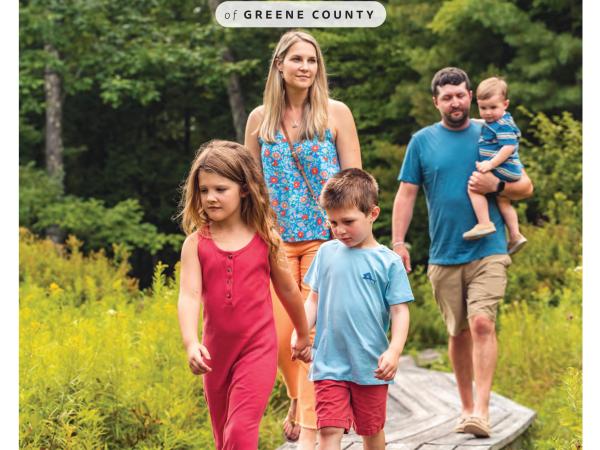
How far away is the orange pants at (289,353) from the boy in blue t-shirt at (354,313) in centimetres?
54

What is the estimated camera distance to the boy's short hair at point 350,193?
3801 millimetres

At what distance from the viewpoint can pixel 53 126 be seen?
16656 millimetres

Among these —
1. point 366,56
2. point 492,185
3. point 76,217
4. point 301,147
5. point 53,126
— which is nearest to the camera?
point 301,147

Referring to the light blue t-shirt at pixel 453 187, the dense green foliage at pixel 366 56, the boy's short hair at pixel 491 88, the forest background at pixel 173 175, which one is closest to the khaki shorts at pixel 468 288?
the light blue t-shirt at pixel 453 187

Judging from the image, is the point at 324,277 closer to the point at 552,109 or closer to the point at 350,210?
the point at 350,210

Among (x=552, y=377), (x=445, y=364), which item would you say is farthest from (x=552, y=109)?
(x=552, y=377)

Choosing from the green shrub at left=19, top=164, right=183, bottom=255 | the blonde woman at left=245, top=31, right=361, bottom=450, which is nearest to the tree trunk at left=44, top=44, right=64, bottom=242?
the green shrub at left=19, top=164, right=183, bottom=255

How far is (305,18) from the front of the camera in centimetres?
435

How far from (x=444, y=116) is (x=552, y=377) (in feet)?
10.1

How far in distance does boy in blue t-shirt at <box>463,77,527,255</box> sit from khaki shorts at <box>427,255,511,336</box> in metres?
0.20

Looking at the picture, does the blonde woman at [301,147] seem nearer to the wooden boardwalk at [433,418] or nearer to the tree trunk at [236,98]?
the wooden boardwalk at [433,418]

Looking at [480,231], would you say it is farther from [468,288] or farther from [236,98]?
[236,98]

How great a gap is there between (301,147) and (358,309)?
1.09m

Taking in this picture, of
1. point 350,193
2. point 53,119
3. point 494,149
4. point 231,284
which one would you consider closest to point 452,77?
point 494,149
